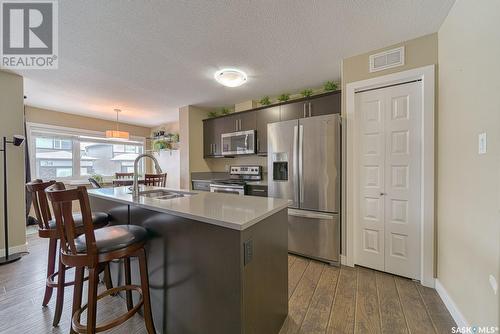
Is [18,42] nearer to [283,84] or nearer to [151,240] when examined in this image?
[151,240]

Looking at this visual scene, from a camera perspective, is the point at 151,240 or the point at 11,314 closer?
the point at 151,240

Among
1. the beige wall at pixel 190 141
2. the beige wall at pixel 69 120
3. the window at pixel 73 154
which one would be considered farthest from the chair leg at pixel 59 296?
the beige wall at pixel 69 120

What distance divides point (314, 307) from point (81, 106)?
5269mm

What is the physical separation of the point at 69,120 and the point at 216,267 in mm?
5469

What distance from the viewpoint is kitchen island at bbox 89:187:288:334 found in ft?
3.49

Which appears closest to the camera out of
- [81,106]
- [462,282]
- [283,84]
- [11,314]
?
[462,282]

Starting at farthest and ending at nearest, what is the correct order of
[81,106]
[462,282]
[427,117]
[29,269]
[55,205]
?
[81,106]
[29,269]
[427,117]
[462,282]
[55,205]

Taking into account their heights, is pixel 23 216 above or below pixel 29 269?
above

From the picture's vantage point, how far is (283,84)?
3256 millimetres

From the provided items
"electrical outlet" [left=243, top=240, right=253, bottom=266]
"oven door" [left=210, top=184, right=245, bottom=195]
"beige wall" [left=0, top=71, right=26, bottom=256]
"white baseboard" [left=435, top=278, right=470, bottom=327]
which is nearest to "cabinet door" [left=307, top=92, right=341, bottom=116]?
"oven door" [left=210, top=184, right=245, bottom=195]

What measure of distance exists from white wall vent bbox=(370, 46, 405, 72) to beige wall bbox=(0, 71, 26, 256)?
463 cm

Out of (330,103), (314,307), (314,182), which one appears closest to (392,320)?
(314,307)

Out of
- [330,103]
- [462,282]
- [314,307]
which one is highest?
[330,103]

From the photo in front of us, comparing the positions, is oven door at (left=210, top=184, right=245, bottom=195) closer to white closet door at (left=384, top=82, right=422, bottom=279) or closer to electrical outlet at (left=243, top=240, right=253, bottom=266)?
white closet door at (left=384, top=82, right=422, bottom=279)
